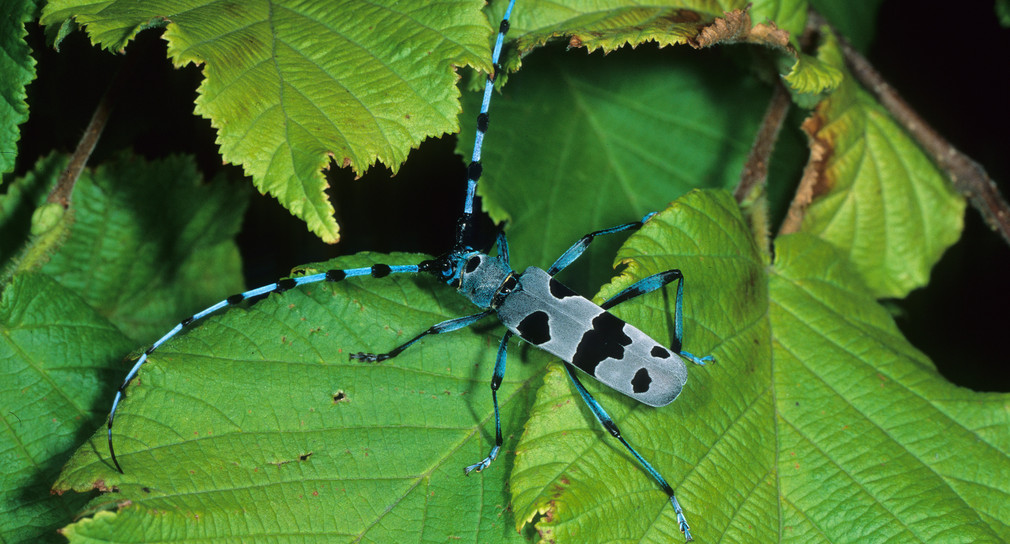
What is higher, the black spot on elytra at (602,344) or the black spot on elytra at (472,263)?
the black spot on elytra at (472,263)

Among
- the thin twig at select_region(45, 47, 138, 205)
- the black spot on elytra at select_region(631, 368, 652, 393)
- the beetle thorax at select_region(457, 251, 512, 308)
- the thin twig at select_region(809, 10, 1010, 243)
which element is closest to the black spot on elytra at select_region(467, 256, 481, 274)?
the beetle thorax at select_region(457, 251, 512, 308)

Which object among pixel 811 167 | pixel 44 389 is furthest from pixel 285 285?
pixel 811 167

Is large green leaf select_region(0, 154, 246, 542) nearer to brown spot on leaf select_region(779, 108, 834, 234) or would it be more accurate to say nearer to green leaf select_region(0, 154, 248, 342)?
green leaf select_region(0, 154, 248, 342)

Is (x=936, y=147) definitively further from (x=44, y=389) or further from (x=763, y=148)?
(x=44, y=389)

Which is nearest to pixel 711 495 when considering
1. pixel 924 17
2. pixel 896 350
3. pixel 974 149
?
pixel 896 350

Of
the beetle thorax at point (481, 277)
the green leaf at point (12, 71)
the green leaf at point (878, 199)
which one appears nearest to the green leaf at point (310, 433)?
the beetle thorax at point (481, 277)

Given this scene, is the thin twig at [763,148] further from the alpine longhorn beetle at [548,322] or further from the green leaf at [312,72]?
the green leaf at [312,72]
